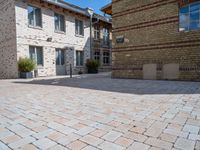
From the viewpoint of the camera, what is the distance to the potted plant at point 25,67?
1051 centimetres

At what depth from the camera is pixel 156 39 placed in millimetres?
8594

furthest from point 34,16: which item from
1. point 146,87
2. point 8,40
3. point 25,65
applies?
point 146,87

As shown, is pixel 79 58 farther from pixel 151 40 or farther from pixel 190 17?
pixel 190 17

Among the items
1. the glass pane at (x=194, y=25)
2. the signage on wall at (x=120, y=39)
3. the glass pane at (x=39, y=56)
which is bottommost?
the glass pane at (x=39, y=56)

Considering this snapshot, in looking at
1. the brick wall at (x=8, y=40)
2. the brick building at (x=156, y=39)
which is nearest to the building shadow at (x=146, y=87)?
the brick building at (x=156, y=39)

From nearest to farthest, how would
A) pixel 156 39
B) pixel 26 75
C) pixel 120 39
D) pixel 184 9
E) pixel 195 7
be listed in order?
pixel 195 7 < pixel 184 9 < pixel 156 39 < pixel 120 39 < pixel 26 75

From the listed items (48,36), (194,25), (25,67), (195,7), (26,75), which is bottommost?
(26,75)

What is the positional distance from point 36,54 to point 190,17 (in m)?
10.3

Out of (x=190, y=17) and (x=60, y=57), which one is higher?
(x=190, y=17)

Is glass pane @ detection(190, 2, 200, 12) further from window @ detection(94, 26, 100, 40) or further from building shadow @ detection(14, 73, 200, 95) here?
window @ detection(94, 26, 100, 40)

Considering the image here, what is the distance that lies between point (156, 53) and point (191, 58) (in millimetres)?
1691

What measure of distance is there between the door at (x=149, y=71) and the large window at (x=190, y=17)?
2307mm

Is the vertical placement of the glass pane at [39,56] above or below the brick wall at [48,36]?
below

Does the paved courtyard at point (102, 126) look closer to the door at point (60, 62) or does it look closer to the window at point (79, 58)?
the door at point (60, 62)
